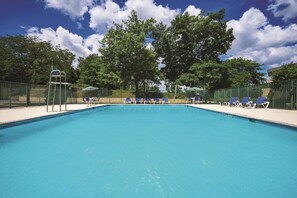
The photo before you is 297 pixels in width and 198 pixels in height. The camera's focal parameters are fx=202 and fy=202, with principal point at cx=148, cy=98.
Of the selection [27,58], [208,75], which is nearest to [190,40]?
[208,75]

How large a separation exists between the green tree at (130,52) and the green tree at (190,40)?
2745 mm

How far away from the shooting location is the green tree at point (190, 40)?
33.2 m

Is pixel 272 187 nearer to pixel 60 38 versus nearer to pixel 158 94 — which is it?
pixel 158 94

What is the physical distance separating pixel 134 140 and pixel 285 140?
4.21 metres

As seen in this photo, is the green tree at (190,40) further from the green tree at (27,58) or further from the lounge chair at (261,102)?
the lounge chair at (261,102)

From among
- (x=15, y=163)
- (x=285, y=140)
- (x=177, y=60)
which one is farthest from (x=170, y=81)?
(x=15, y=163)

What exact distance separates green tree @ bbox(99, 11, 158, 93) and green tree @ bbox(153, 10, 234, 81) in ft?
9.01

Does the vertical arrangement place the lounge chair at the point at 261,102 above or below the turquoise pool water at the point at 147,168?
above

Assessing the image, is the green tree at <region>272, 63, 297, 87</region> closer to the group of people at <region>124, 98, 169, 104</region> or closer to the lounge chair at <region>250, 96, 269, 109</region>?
the lounge chair at <region>250, 96, 269, 109</region>

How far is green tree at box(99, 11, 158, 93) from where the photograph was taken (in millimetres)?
30500

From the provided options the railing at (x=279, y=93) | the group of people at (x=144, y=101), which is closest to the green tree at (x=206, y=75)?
the group of people at (x=144, y=101)

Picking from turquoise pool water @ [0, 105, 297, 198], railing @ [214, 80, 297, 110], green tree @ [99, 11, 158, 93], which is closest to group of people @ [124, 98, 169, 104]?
green tree @ [99, 11, 158, 93]

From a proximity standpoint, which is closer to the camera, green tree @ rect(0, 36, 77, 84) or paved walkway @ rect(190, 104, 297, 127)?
paved walkway @ rect(190, 104, 297, 127)

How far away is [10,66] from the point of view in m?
31.4
